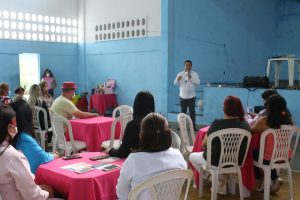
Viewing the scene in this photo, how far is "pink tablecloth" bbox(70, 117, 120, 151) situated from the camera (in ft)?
13.7

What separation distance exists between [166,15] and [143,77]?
1.76 meters

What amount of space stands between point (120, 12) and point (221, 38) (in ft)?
9.51

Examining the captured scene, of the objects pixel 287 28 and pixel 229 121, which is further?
Result: pixel 287 28

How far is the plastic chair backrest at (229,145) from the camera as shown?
10.2 feet

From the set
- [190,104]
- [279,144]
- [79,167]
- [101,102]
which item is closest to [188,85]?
[190,104]

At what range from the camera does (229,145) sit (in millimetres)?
3156

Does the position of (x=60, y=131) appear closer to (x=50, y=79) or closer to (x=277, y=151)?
(x=277, y=151)

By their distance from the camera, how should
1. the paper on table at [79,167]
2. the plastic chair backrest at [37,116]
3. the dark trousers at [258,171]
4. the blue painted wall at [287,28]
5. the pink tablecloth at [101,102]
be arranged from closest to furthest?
the paper on table at [79,167] → the dark trousers at [258,171] → the plastic chair backrest at [37,116] → the pink tablecloth at [101,102] → the blue painted wall at [287,28]

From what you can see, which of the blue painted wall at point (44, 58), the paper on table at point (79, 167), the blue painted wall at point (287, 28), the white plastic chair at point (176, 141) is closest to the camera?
the paper on table at point (79, 167)

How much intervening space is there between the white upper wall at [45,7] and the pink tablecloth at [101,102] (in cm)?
277

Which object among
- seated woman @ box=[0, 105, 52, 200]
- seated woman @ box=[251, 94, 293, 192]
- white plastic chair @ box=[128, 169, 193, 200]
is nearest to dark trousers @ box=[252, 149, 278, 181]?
seated woman @ box=[251, 94, 293, 192]

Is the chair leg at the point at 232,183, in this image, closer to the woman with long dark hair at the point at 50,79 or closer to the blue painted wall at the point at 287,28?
the woman with long dark hair at the point at 50,79

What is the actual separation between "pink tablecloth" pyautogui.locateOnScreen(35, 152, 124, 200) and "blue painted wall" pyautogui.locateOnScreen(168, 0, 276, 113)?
238 inches

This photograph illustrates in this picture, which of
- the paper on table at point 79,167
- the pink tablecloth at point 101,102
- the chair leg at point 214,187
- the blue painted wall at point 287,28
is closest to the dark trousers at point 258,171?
the chair leg at point 214,187
